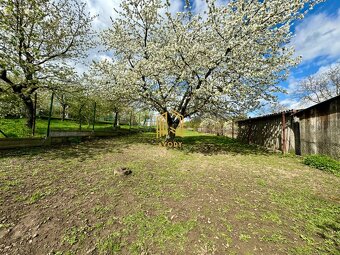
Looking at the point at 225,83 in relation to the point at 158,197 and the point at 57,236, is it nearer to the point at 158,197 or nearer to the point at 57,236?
the point at 158,197

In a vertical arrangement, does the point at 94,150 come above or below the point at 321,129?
below

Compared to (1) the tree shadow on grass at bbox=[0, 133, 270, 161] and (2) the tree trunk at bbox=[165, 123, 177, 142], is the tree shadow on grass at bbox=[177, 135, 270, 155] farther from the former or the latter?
(2) the tree trunk at bbox=[165, 123, 177, 142]

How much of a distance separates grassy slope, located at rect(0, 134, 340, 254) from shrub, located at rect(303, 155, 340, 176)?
86 cm

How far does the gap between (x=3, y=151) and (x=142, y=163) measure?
507cm

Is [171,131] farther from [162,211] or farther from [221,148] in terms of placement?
[162,211]

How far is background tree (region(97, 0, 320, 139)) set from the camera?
7207 mm

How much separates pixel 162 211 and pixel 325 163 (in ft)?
19.6

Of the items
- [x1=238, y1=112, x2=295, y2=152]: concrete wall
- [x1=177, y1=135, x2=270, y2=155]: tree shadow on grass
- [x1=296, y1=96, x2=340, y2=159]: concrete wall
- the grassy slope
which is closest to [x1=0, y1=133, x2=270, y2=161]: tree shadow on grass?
[x1=177, y1=135, x2=270, y2=155]: tree shadow on grass

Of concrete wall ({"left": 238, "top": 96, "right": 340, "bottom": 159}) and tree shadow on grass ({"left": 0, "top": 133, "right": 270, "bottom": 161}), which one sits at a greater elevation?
concrete wall ({"left": 238, "top": 96, "right": 340, "bottom": 159})

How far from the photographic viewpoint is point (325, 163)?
18.0 feet

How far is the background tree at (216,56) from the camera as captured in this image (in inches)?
284

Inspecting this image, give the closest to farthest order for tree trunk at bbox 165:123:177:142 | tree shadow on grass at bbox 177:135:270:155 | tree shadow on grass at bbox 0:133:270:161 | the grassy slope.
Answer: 1. the grassy slope
2. tree shadow on grass at bbox 0:133:270:161
3. tree shadow on grass at bbox 177:135:270:155
4. tree trunk at bbox 165:123:177:142

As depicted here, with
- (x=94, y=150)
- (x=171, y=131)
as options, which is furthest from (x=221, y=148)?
(x=94, y=150)

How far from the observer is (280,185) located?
4137 mm
